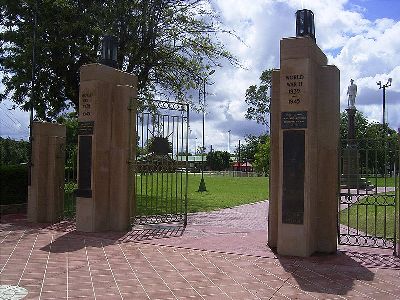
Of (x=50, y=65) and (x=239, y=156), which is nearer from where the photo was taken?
(x=50, y=65)

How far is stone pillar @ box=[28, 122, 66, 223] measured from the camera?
40.7 ft

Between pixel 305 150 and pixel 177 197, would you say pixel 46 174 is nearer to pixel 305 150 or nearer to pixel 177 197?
pixel 177 197

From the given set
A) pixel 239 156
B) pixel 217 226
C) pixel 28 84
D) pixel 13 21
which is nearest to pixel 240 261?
pixel 217 226

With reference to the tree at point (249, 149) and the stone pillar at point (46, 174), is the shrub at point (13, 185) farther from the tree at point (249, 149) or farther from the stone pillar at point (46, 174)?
the tree at point (249, 149)

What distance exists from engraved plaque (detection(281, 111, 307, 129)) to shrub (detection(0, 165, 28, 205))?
996 cm

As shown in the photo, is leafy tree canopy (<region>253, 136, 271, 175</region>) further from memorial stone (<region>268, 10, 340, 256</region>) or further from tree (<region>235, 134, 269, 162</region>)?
memorial stone (<region>268, 10, 340, 256</region>)

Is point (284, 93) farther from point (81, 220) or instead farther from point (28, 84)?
point (28, 84)

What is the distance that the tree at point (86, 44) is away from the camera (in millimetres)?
16766

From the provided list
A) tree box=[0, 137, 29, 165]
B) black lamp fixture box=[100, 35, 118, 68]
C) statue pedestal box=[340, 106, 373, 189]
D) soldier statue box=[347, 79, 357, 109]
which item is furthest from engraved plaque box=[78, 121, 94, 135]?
tree box=[0, 137, 29, 165]

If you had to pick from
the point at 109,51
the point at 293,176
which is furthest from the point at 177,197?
the point at 293,176

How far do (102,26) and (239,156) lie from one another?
70.1 meters

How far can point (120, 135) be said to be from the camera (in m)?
11.2

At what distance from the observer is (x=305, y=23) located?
29.5ft

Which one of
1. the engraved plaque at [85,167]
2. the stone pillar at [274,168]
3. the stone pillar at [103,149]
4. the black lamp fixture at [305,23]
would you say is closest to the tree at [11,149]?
the engraved plaque at [85,167]
